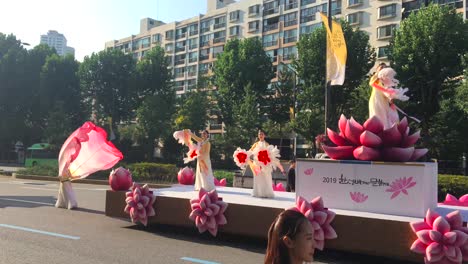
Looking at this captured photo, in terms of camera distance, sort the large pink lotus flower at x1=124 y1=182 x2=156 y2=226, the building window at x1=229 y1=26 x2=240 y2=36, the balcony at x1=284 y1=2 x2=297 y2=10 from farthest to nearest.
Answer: the building window at x1=229 y1=26 x2=240 y2=36, the balcony at x1=284 y1=2 x2=297 y2=10, the large pink lotus flower at x1=124 y1=182 x2=156 y2=226

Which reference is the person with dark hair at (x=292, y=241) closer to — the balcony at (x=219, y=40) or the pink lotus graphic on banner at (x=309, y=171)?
the pink lotus graphic on banner at (x=309, y=171)

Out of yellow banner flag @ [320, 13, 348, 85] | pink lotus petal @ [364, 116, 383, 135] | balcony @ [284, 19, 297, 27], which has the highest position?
balcony @ [284, 19, 297, 27]

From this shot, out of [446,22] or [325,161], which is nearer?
[325,161]

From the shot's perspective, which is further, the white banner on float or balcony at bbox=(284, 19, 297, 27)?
balcony at bbox=(284, 19, 297, 27)

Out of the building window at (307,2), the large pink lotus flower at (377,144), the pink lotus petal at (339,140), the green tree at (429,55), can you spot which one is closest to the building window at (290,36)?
the building window at (307,2)

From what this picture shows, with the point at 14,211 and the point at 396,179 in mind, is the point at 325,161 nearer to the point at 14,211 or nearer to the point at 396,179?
the point at 396,179

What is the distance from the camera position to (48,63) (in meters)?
51.0

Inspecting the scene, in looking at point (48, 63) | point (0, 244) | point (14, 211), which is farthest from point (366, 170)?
point (48, 63)

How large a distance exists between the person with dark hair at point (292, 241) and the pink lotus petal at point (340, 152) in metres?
5.53

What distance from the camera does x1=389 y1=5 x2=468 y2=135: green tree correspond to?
2975cm

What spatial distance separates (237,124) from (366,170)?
34.7 m

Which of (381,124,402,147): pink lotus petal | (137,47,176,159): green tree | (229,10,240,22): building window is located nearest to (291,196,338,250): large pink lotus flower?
(381,124,402,147): pink lotus petal

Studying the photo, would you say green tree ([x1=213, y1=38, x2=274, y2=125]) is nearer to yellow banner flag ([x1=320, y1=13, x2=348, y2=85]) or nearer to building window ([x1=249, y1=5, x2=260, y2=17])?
building window ([x1=249, y1=5, x2=260, y2=17])

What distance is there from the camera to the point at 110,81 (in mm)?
51062
